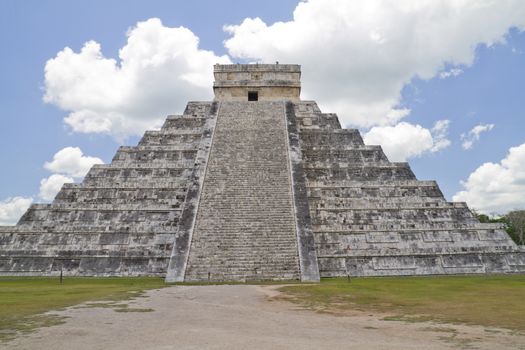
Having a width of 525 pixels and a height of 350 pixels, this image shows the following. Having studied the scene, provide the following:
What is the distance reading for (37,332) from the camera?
534cm

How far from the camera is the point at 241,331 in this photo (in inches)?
219

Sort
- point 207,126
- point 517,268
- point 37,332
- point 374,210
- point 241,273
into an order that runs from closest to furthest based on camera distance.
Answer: point 37,332 → point 241,273 → point 517,268 → point 374,210 → point 207,126

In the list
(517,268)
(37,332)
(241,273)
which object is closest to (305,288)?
(241,273)

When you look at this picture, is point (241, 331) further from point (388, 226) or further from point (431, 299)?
point (388, 226)

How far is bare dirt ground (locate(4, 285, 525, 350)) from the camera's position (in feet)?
15.7

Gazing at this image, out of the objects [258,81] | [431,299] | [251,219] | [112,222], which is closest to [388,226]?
[251,219]

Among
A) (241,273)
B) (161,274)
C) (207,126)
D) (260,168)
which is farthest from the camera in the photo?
(207,126)

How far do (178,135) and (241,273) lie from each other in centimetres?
978

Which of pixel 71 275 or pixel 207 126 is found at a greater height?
pixel 207 126

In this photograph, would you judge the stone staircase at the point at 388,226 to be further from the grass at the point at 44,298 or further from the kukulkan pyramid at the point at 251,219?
the grass at the point at 44,298

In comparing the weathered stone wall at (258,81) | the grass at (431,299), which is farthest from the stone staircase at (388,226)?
the weathered stone wall at (258,81)

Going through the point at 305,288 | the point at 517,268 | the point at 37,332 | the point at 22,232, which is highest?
the point at 22,232

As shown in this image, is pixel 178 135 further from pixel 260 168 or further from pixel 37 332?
pixel 37 332

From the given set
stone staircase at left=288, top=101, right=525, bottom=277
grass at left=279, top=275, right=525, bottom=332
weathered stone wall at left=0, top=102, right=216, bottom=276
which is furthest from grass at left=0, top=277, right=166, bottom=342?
stone staircase at left=288, top=101, right=525, bottom=277
